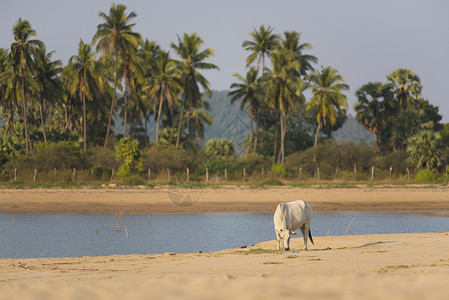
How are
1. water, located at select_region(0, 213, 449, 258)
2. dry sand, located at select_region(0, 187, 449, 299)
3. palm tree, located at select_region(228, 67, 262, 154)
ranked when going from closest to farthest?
dry sand, located at select_region(0, 187, 449, 299) < water, located at select_region(0, 213, 449, 258) < palm tree, located at select_region(228, 67, 262, 154)

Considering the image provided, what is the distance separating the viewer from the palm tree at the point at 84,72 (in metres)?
54.0

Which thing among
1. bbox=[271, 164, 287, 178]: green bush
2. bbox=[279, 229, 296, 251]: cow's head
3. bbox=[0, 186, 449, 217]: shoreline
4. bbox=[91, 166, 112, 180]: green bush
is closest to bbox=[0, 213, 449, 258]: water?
bbox=[0, 186, 449, 217]: shoreline

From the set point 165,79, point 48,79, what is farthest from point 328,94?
point 48,79

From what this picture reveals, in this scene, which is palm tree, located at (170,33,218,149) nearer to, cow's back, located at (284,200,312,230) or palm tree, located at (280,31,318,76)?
palm tree, located at (280,31,318,76)

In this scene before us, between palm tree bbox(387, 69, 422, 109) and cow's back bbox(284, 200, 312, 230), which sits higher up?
palm tree bbox(387, 69, 422, 109)

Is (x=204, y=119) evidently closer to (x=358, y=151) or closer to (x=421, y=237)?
(x=358, y=151)

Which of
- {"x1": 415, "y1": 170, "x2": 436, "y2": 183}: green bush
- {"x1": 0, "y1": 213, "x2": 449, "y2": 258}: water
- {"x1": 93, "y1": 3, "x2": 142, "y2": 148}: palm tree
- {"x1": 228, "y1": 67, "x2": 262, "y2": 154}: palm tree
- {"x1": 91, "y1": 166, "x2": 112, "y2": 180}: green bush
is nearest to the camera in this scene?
{"x1": 0, "y1": 213, "x2": 449, "y2": 258}: water

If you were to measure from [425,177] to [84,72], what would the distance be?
31431 millimetres

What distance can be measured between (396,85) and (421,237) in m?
48.4

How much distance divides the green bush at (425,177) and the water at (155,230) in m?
19.0

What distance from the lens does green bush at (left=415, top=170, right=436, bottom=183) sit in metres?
43.4

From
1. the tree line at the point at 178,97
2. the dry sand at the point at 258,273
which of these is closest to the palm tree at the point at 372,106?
the tree line at the point at 178,97

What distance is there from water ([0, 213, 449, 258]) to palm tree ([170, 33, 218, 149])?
3331 cm

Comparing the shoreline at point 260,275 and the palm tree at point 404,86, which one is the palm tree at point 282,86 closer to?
the palm tree at point 404,86
